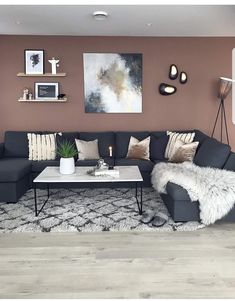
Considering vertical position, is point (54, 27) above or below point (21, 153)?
above

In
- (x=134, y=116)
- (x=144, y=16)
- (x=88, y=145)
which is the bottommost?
(x=88, y=145)

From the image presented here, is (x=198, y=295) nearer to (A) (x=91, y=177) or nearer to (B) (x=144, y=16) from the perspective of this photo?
(A) (x=91, y=177)

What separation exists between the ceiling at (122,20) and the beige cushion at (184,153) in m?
1.74

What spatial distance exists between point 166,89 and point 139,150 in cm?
127

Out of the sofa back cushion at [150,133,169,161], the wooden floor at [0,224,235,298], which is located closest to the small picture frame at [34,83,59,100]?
the sofa back cushion at [150,133,169,161]

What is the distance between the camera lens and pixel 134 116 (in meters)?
5.34

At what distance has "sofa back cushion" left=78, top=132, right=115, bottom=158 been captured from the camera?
4.94 metres

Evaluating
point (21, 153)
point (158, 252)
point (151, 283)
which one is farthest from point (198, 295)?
point (21, 153)

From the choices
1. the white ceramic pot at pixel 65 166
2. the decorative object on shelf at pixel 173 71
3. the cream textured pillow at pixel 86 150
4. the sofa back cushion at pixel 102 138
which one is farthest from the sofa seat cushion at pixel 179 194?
the decorative object on shelf at pixel 173 71

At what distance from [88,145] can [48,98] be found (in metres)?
1.14

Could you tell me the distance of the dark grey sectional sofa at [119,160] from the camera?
3.18m

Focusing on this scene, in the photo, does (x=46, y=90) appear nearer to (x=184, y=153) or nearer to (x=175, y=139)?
(x=175, y=139)

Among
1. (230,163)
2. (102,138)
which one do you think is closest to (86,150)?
(102,138)

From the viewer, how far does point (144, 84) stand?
17.3ft
